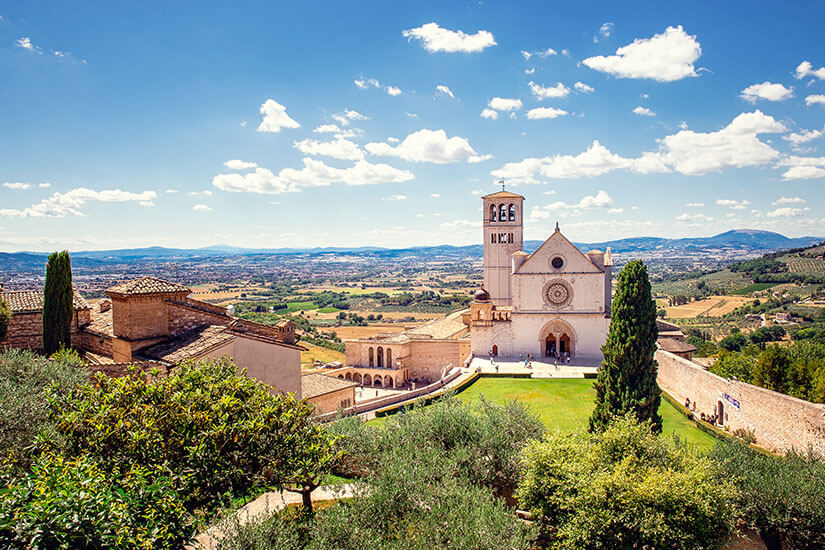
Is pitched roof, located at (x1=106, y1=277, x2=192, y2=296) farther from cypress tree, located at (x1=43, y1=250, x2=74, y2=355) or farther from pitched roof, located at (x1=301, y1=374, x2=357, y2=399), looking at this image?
pitched roof, located at (x1=301, y1=374, x2=357, y2=399)

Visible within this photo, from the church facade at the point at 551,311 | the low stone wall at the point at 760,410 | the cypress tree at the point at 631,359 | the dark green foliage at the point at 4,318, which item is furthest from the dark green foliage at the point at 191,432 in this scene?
the church facade at the point at 551,311

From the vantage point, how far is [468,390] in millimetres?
31219

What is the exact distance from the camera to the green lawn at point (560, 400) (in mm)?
23734

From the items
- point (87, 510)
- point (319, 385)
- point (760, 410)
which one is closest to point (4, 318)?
point (319, 385)

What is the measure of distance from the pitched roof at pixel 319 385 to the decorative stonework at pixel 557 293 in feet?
59.1

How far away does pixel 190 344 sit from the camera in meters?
19.2

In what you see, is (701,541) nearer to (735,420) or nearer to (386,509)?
(386,509)

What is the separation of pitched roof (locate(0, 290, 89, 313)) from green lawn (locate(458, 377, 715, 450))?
66.4 ft

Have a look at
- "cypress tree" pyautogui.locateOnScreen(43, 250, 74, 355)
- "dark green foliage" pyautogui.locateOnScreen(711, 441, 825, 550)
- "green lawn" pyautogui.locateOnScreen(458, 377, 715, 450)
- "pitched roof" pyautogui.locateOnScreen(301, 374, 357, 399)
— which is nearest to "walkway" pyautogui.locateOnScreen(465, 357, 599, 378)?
"green lawn" pyautogui.locateOnScreen(458, 377, 715, 450)

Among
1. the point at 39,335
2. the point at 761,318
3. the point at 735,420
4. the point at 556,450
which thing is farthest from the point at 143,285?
the point at 761,318

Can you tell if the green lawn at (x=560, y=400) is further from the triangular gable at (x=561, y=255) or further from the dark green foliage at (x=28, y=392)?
the dark green foliage at (x=28, y=392)

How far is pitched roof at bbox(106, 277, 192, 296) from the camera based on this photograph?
19469 mm

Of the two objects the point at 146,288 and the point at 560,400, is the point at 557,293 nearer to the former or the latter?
the point at 560,400

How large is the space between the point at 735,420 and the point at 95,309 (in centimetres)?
3335
